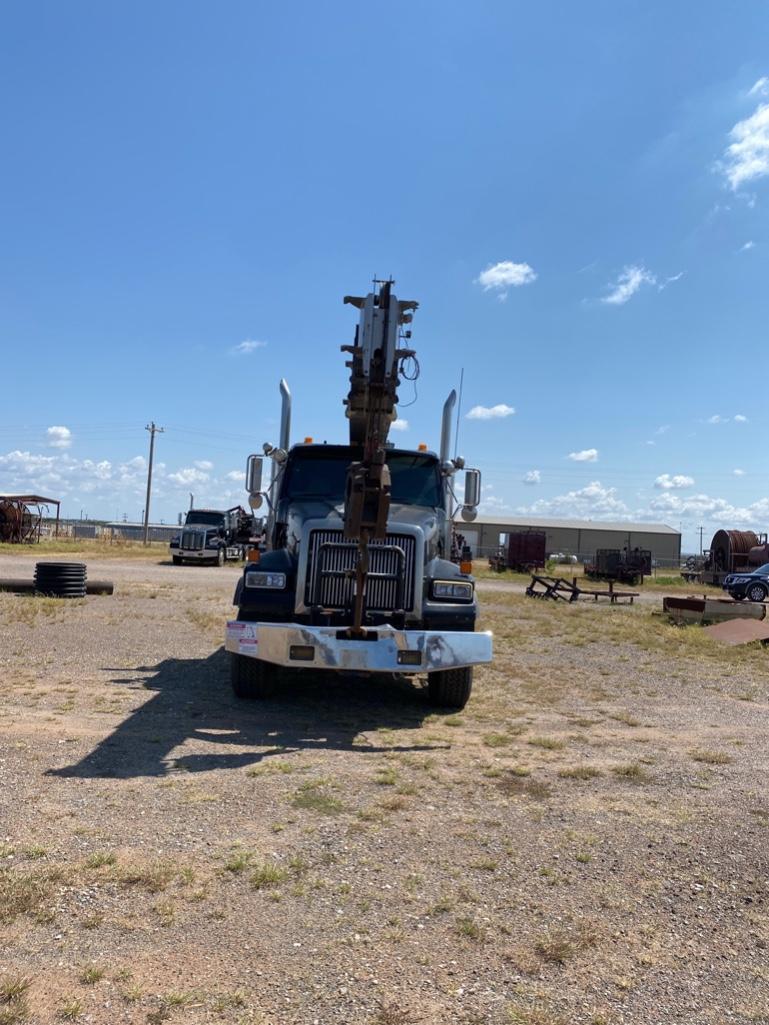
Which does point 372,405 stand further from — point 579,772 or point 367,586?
point 579,772

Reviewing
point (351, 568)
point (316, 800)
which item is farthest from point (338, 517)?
point (316, 800)

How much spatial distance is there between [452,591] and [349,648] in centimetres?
124

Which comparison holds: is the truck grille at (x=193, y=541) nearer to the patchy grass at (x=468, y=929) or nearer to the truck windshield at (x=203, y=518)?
the truck windshield at (x=203, y=518)

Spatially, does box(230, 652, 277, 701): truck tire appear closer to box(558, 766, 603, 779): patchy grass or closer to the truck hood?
the truck hood

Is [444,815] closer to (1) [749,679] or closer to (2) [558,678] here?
(2) [558,678]

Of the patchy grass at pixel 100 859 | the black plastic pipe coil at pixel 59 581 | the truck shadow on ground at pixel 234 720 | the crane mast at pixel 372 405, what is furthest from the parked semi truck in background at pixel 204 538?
the patchy grass at pixel 100 859

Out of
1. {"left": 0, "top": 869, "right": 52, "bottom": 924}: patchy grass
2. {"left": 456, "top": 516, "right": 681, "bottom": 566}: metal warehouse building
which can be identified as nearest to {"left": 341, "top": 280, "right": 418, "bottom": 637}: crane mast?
{"left": 0, "top": 869, "right": 52, "bottom": 924}: patchy grass

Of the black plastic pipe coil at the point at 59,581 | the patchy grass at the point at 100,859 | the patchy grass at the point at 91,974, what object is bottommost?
the patchy grass at the point at 91,974

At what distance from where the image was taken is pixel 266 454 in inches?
331

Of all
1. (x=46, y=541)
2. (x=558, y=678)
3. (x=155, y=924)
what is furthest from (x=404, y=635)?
(x=46, y=541)

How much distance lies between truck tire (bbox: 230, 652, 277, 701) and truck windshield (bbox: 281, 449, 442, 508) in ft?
5.88

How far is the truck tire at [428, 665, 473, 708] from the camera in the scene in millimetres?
7481

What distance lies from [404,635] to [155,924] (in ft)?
11.4

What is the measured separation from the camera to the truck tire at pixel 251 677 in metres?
7.36
